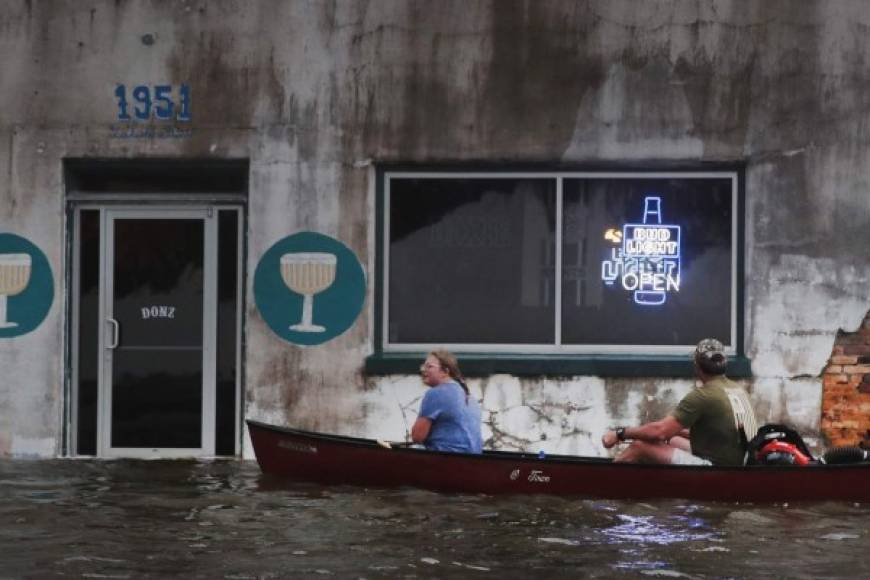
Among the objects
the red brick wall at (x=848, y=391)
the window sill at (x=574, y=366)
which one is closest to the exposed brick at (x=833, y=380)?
the red brick wall at (x=848, y=391)

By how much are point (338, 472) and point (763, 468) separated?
321 centimetres

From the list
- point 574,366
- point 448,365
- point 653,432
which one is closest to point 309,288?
point 574,366

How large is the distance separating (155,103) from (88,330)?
2.10m

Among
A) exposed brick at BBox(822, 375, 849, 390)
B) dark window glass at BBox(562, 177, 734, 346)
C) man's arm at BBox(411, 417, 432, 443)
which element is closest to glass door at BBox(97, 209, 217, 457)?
man's arm at BBox(411, 417, 432, 443)

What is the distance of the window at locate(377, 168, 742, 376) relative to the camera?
14734mm

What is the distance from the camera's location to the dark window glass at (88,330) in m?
15.0

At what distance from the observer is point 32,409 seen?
14.8 metres

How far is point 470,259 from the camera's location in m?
14.8

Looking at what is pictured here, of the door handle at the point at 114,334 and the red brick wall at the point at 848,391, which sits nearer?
the red brick wall at the point at 848,391

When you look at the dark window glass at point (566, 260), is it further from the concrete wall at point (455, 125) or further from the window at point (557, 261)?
the concrete wall at point (455, 125)

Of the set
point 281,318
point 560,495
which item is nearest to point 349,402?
point 281,318

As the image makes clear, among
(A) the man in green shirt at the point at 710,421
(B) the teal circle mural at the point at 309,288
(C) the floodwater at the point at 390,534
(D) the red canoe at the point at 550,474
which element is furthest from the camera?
(B) the teal circle mural at the point at 309,288

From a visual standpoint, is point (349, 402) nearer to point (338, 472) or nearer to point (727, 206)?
point (338, 472)

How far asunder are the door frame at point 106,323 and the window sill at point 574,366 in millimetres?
1460
